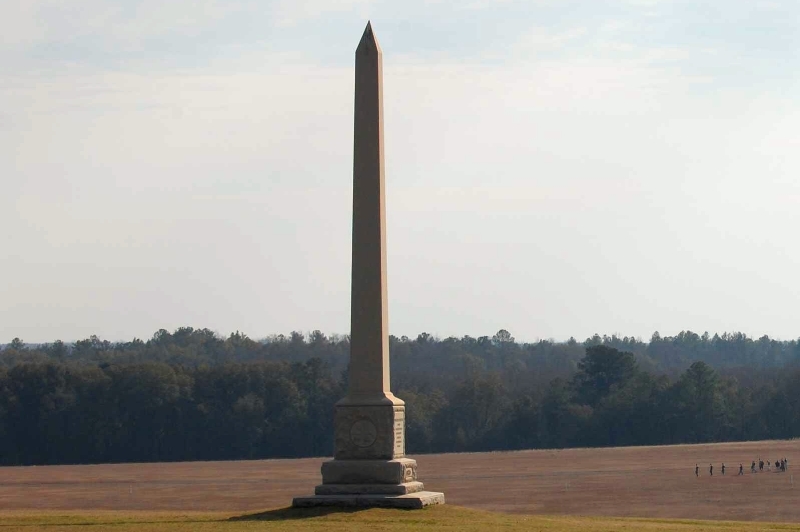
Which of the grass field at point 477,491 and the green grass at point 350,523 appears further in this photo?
the grass field at point 477,491

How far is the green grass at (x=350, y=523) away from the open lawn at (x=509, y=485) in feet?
1.17

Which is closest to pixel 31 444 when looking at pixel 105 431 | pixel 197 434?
pixel 105 431

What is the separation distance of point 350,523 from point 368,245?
6920 millimetres

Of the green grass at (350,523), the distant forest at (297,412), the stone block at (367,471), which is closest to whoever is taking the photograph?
the green grass at (350,523)

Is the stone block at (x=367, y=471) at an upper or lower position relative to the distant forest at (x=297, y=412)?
lower

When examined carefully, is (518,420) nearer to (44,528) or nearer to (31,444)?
(31,444)

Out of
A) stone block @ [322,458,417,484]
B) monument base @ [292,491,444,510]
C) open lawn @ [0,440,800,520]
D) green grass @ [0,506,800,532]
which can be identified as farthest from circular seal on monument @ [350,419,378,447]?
open lawn @ [0,440,800,520]

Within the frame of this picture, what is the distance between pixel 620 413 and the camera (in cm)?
11844

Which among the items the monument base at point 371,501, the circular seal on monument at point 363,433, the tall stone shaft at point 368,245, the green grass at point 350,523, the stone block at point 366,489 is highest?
the tall stone shaft at point 368,245

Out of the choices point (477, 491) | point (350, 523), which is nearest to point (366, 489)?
point (350, 523)

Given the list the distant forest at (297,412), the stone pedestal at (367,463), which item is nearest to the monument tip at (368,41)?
the stone pedestal at (367,463)

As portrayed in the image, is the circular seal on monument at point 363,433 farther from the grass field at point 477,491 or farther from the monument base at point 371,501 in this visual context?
the grass field at point 477,491

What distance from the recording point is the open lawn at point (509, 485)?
2247 inches

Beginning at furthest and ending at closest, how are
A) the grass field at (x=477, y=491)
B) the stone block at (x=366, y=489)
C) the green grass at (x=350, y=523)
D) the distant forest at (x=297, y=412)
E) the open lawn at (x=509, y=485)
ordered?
the distant forest at (x=297, y=412) < the open lawn at (x=509, y=485) < the stone block at (x=366, y=489) < the grass field at (x=477, y=491) < the green grass at (x=350, y=523)
